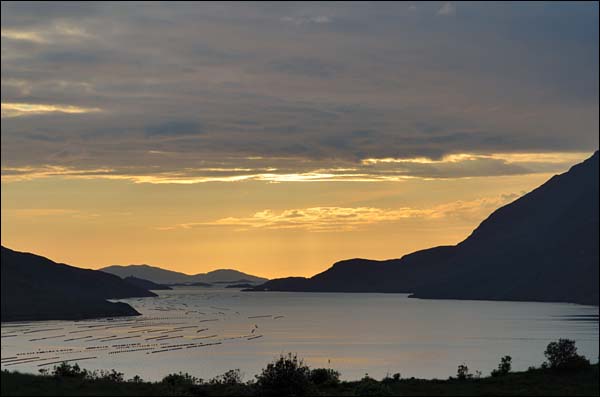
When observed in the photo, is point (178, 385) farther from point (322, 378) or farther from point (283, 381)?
point (322, 378)

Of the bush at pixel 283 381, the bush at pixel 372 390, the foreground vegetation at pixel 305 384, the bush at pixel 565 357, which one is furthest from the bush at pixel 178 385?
the bush at pixel 565 357

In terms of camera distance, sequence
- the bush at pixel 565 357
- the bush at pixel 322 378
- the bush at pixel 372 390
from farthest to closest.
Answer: the bush at pixel 565 357, the bush at pixel 322 378, the bush at pixel 372 390

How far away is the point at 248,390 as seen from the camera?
4878 centimetres

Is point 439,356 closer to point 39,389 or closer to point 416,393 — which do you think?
point 416,393

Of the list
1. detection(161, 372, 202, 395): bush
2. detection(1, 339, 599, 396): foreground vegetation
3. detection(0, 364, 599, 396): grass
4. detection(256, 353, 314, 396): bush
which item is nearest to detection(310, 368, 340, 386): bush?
detection(1, 339, 599, 396): foreground vegetation

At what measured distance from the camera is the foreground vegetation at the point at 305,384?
4562 centimetres

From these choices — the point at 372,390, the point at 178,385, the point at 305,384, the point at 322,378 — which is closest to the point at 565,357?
→ the point at 372,390

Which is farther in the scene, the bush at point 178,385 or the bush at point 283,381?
the bush at point 283,381

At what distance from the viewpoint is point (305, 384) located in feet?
159

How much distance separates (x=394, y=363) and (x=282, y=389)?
131 meters

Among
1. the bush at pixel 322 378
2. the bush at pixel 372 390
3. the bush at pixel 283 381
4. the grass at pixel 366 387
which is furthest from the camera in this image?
the bush at pixel 322 378

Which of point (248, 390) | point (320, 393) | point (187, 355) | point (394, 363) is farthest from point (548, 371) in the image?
point (187, 355)

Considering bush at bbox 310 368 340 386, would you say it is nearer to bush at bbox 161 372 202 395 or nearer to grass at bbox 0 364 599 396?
grass at bbox 0 364 599 396

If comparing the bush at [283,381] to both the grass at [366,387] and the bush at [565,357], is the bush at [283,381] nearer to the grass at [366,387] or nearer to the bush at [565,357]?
the grass at [366,387]
